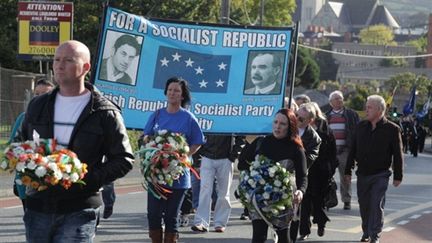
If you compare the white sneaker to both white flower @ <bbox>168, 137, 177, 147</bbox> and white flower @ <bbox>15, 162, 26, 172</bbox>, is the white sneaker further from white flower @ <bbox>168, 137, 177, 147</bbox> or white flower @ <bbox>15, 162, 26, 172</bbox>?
white flower @ <bbox>15, 162, 26, 172</bbox>

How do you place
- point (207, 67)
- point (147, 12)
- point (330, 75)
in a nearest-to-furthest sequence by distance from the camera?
point (207, 67) → point (147, 12) → point (330, 75)

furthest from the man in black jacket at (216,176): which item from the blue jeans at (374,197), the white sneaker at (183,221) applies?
the blue jeans at (374,197)

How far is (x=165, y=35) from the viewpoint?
1122 centimetres

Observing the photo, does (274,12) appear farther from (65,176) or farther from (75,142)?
(65,176)

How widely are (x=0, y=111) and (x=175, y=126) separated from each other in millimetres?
13319

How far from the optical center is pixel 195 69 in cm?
1140

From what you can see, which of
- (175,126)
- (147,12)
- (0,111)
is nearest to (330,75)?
(147,12)

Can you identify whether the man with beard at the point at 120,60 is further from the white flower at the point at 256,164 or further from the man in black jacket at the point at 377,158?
the white flower at the point at 256,164

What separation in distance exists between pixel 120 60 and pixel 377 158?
3094 mm

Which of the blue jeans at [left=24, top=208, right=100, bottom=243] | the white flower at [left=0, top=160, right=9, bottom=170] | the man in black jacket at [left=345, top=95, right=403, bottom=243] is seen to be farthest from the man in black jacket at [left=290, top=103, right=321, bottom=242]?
the white flower at [left=0, top=160, right=9, bottom=170]

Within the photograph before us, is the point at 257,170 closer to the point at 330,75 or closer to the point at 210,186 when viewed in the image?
the point at 210,186

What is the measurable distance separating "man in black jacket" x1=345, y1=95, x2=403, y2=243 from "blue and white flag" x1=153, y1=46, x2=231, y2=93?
5.85 ft

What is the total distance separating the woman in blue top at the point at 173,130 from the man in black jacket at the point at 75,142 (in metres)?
3.21

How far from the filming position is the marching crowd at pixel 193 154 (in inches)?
211
